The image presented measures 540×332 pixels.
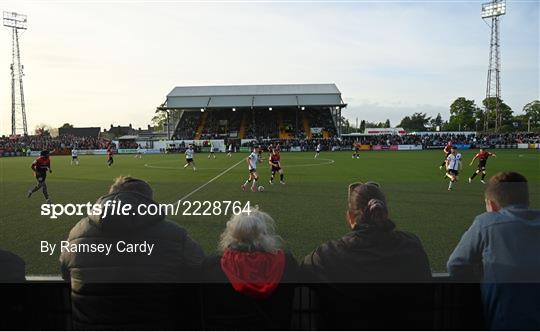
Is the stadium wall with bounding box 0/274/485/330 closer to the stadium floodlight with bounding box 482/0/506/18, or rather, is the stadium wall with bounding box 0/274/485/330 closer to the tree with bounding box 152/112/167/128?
the stadium floodlight with bounding box 482/0/506/18

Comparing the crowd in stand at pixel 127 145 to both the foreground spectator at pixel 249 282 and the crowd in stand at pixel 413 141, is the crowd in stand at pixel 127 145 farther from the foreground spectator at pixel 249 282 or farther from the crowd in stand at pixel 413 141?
the foreground spectator at pixel 249 282

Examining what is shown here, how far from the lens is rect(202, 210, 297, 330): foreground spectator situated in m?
2.84

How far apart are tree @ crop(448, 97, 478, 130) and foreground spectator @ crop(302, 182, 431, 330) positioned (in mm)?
107710

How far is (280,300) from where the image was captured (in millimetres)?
2887

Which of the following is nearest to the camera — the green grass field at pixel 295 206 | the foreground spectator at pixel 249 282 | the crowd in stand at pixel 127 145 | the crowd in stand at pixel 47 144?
the foreground spectator at pixel 249 282

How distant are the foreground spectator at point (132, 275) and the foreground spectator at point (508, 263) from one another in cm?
210

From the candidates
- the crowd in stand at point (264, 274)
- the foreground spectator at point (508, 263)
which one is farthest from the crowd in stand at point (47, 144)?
the foreground spectator at point (508, 263)

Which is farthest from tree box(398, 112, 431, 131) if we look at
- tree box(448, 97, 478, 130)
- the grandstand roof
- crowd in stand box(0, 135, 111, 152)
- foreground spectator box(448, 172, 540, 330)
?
foreground spectator box(448, 172, 540, 330)

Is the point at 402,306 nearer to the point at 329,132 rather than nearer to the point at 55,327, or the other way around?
the point at 55,327

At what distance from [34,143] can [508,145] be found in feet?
226

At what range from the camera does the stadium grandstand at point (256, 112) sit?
69062 mm

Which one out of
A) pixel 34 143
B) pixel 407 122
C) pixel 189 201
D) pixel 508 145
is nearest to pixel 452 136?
pixel 508 145

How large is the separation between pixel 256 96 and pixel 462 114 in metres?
59.5

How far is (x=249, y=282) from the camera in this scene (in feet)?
9.29
